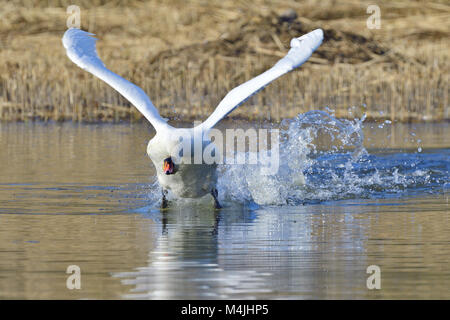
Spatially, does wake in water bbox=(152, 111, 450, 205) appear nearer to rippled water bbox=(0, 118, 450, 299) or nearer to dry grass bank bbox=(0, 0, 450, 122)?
rippled water bbox=(0, 118, 450, 299)

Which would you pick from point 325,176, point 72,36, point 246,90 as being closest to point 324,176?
point 325,176

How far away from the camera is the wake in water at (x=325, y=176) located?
1209 cm

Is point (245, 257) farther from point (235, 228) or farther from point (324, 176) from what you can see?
point (324, 176)

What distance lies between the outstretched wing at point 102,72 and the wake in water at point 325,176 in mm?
1450

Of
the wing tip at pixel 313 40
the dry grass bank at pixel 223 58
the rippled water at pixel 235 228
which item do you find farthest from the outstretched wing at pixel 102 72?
Answer: the dry grass bank at pixel 223 58

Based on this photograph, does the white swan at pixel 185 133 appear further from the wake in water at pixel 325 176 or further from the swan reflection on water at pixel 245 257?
the wake in water at pixel 325 176

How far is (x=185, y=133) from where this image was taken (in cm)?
1061

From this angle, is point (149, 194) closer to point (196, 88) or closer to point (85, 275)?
point (85, 275)

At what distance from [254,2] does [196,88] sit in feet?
26.6

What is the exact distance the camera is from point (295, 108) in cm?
2194

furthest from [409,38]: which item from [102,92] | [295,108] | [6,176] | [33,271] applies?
[33,271]

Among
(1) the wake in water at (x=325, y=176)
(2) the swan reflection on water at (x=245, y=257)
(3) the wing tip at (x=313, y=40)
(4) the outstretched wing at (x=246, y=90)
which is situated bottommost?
(2) the swan reflection on water at (x=245, y=257)

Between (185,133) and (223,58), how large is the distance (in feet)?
50.0

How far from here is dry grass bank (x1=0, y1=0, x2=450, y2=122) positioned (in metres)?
22.4
